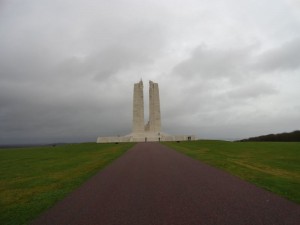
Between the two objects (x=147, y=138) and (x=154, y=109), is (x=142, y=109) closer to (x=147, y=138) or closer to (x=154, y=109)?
(x=154, y=109)

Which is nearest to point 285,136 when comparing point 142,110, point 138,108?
point 142,110

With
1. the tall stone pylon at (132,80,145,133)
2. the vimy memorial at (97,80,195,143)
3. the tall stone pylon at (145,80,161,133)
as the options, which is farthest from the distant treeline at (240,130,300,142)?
the tall stone pylon at (132,80,145,133)

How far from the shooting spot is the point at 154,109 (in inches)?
2940

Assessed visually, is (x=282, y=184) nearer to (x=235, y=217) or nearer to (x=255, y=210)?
(x=255, y=210)

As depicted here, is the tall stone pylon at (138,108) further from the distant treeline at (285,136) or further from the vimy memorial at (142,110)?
the distant treeline at (285,136)

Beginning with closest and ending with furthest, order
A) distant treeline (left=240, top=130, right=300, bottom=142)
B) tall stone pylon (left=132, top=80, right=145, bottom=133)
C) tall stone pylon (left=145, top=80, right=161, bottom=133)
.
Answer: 1. distant treeline (left=240, top=130, right=300, bottom=142)
2. tall stone pylon (left=132, top=80, right=145, bottom=133)
3. tall stone pylon (left=145, top=80, right=161, bottom=133)

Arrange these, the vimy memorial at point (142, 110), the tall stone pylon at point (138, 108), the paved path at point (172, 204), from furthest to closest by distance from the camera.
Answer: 1. the vimy memorial at point (142, 110)
2. the tall stone pylon at point (138, 108)
3. the paved path at point (172, 204)

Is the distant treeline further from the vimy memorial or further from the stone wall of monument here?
the stone wall of monument

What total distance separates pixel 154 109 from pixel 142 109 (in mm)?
3490

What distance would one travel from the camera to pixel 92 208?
23.3 feet

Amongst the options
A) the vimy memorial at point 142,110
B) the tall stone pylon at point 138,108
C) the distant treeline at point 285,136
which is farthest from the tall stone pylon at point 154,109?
the distant treeline at point 285,136

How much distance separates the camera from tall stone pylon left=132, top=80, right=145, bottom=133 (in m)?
72.0

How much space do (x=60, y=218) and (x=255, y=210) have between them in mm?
4811

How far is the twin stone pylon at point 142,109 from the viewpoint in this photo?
237 ft
